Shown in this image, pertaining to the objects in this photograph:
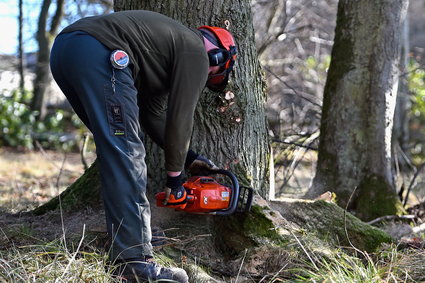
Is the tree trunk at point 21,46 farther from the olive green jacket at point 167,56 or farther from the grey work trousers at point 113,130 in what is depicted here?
the grey work trousers at point 113,130

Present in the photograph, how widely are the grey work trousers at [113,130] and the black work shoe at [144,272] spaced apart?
0.05 metres

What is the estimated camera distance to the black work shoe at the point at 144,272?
3154 millimetres

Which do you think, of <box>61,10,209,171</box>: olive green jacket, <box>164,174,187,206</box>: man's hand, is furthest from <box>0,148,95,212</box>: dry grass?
<box>61,10,209,171</box>: olive green jacket

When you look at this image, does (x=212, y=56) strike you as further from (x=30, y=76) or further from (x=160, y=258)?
(x=30, y=76)

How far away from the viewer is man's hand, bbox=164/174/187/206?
342cm

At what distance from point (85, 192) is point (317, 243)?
1959 millimetres

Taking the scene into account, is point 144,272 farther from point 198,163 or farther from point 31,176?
point 31,176

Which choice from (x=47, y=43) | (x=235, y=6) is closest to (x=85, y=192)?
(x=235, y=6)

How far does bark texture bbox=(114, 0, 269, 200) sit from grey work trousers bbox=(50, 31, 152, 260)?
1.02 metres

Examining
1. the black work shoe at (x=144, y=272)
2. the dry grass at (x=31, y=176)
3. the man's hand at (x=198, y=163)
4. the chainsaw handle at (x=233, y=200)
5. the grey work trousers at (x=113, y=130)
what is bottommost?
the dry grass at (x=31, y=176)

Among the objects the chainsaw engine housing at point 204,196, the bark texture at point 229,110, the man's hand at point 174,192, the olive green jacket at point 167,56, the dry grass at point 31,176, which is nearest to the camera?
the olive green jacket at point 167,56

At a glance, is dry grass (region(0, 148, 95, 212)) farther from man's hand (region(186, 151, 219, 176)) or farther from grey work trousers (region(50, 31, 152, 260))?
grey work trousers (region(50, 31, 152, 260))

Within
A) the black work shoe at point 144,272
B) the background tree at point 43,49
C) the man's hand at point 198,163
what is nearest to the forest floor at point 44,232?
the black work shoe at point 144,272

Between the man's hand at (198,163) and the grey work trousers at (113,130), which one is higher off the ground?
the grey work trousers at (113,130)
